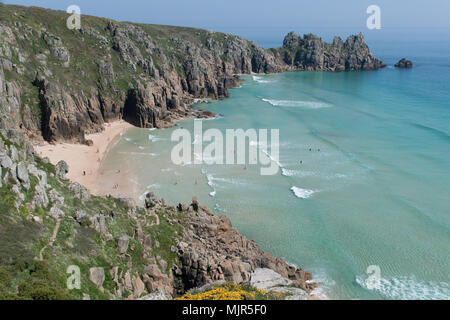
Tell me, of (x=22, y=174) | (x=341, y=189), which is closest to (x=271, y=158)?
(x=341, y=189)

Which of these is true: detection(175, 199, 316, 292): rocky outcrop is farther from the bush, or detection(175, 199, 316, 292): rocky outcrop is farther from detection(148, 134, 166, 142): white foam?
detection(148, 134, 166, 142): white foam

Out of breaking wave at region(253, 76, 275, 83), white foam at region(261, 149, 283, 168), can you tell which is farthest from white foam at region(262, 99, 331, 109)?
white foam at region(261, 149, 283, 168)

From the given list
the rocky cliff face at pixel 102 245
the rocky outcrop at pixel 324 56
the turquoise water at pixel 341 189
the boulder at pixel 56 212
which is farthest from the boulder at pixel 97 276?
the rocky outcrop at pixel 324 56

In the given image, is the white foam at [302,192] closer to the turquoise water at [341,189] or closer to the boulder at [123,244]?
the turquoise water at [341,189]

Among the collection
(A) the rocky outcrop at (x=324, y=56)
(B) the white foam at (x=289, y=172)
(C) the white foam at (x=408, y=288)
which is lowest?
(C) the white foam at (x=408, y=288)

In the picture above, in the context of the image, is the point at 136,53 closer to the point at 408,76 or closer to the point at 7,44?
the point at 7,44

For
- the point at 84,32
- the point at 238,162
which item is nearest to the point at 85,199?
the point at 238,162
